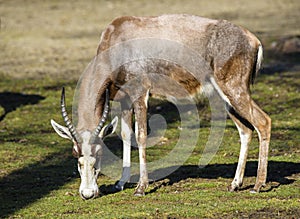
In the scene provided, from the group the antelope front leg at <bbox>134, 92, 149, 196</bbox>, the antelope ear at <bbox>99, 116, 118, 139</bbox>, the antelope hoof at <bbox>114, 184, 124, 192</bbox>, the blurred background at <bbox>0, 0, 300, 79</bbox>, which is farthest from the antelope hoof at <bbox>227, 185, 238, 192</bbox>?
the blurred background at <bbox>0, 0, 300, 79</bbox>

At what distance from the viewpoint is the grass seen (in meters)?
8.95

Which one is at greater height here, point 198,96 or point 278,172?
point 198,96

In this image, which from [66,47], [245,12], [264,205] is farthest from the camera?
[245,12]

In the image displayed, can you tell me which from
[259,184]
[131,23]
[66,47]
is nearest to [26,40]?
[66,47]

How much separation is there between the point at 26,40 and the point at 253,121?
17037mm

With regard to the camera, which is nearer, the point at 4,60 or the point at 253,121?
the point at 253,121

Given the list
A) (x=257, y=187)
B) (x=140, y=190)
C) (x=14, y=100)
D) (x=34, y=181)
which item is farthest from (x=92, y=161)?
(x=14, y=100)

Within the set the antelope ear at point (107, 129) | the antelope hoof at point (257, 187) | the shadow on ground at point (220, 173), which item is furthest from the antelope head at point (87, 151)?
the antelope hoof at point (257, 187)

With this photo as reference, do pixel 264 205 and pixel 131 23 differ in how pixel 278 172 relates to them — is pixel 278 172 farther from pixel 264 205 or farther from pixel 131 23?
pixel 131 23

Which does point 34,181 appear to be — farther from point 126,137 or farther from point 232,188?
point 232,188

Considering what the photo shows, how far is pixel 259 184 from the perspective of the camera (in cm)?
966

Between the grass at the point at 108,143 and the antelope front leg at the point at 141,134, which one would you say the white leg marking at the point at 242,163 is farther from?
the antelope front leg at the point at 141,134

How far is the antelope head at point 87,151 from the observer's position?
29.9 feet

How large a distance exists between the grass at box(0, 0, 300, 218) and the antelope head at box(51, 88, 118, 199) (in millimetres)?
235
